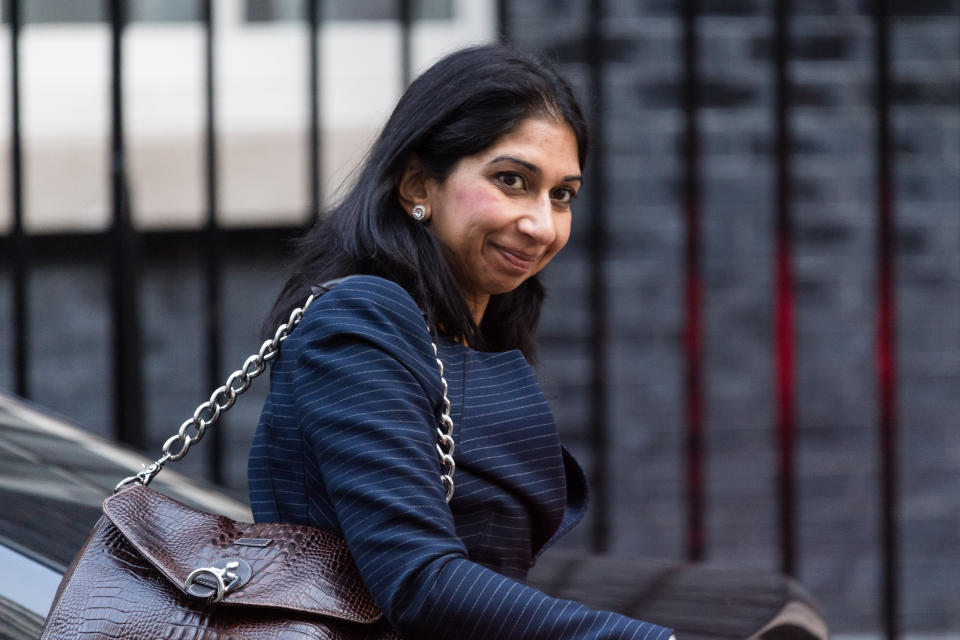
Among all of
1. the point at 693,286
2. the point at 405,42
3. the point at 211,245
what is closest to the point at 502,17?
the point at 405,42

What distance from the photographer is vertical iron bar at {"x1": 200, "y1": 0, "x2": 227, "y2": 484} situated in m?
3.24

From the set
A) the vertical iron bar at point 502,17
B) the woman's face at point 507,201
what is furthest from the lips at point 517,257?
the vertical iron bar at point 502,17

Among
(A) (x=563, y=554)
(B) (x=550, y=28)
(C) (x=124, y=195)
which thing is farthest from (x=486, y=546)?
(B) (x=550, y=28)

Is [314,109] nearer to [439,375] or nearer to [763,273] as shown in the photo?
[763,273]

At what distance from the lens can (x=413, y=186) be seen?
161 cm

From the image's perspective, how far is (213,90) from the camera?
10.8 ft

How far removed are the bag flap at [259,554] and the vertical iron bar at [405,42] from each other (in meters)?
2.24

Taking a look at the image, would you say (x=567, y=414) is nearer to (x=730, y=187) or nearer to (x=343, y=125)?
(x=730, y=187)

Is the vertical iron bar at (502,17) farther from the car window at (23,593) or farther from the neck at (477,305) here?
the car window at (23,593)

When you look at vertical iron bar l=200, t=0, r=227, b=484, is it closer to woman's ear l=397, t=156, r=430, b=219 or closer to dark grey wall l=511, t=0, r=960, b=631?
dark grey wall l=511, t=0, r=960, b=631

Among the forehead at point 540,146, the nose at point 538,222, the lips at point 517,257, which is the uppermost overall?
the forehead at point 540,146

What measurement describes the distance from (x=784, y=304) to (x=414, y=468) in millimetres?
2508

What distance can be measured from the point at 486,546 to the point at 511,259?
15.1 inches

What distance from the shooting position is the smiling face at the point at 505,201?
153cm
